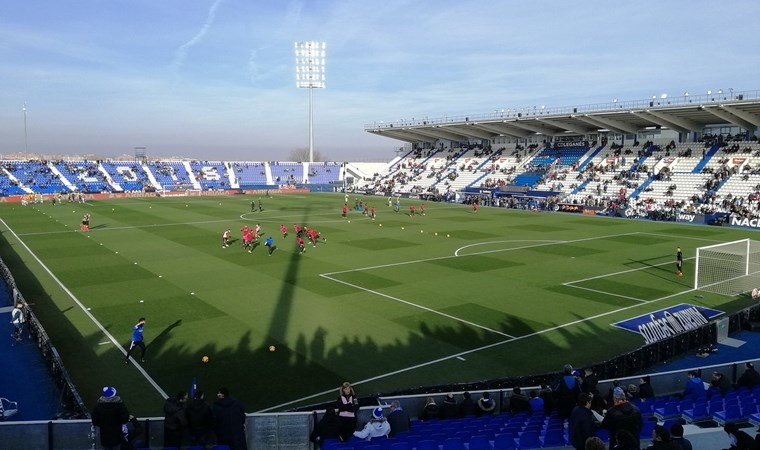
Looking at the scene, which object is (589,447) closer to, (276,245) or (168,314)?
(168,314)

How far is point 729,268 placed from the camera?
2784 cm

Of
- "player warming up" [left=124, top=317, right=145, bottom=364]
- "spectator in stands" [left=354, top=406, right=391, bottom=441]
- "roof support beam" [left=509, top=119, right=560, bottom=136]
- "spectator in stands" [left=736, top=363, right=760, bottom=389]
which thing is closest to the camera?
"spectator in stands" [left=354, top=406, right=391, bottom=441]

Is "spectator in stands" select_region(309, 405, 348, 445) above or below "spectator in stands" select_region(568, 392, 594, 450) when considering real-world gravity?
below

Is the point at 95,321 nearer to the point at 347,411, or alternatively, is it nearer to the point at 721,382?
the point at 347,411

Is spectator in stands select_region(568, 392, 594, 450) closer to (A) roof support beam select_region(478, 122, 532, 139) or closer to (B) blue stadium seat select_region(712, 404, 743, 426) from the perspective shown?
(B) blue stadium seat select_region(712, 404, 743, 426)

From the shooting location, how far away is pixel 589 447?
231 inches

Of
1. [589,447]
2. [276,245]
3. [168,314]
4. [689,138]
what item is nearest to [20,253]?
[276,245]

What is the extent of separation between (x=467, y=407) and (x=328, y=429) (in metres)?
3.33

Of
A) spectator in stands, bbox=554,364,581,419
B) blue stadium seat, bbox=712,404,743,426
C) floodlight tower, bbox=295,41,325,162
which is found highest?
floodlight tower, bbox=295,41,325,162

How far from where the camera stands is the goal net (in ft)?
81.8

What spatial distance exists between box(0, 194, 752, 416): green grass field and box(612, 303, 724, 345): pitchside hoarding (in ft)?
1.93

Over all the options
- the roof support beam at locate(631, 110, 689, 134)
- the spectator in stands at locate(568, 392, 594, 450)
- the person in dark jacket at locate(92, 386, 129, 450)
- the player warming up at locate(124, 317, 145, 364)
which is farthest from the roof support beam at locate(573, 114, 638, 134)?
the person in dark jacket at locate(92, 386, 129, 450)

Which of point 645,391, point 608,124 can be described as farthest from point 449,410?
point 608,124

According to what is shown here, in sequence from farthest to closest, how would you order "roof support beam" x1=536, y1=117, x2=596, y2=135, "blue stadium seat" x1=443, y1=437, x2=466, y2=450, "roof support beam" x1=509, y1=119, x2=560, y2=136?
1. "roof support beam" x1=509, y1=119, x2=560, y2=136
2. "roof support beam" x1=536, y1=117, x2=596, y2=135
3. "blue stadium seat" x1=443, y1=437, x2=466, y2=450
